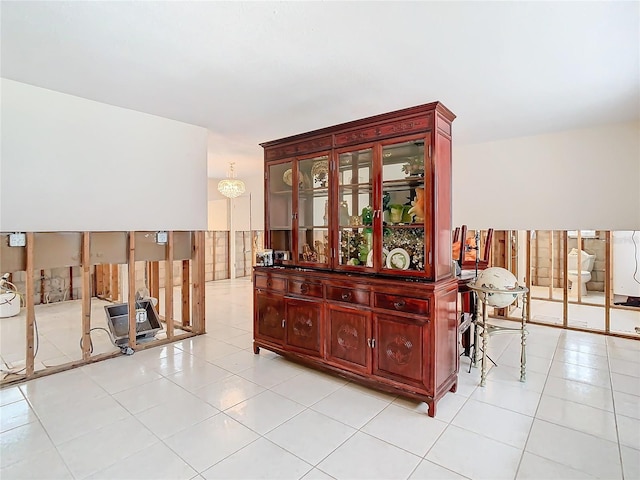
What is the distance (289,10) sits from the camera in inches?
77.4

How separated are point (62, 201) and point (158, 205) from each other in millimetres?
909

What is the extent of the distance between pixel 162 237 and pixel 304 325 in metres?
2.08

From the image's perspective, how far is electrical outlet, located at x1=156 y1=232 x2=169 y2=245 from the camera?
13.1 feet

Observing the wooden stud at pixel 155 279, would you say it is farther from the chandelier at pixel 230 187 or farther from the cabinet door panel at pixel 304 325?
the cabinet door panel at pixel 304 325

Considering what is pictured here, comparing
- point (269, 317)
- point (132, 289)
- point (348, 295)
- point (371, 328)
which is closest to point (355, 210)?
point (348, 295)

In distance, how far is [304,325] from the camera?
320 cm

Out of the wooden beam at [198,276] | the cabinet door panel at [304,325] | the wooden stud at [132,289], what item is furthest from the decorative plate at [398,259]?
the wooden stud at [132,289]

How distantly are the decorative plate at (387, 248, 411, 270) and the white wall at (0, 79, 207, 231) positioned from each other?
264cm

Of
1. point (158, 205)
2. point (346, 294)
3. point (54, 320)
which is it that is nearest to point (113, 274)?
point (54, 320)

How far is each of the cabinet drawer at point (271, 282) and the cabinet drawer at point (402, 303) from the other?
1059mm

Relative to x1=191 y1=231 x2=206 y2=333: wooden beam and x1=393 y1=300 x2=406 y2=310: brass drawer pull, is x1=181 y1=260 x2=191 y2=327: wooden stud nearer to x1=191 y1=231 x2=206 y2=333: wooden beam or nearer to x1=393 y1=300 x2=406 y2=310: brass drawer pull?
x1=191 y1=231 x2=206 y2=333: wooden beam

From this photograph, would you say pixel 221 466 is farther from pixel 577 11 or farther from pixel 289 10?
pixel 577 11

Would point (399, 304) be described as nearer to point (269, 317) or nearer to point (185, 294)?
point (269, 317)

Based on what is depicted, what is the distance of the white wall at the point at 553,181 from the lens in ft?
13.6
